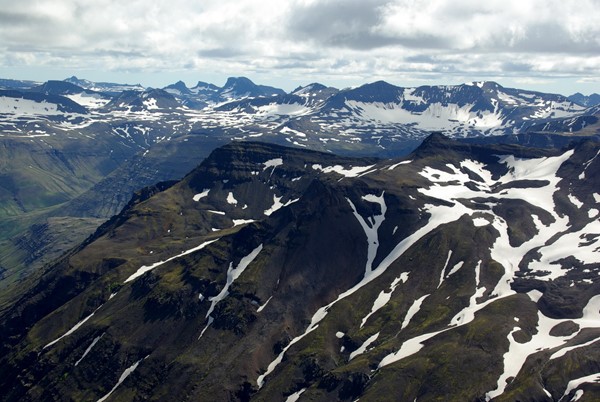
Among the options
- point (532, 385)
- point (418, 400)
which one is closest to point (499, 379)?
point (532, 385)

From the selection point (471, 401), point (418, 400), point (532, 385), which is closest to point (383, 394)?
point (418, 400)

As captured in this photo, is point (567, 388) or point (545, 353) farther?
point (545, 353)

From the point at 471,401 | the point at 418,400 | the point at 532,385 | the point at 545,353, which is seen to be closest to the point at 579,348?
the point at 545,353

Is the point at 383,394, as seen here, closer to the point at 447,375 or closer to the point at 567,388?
the point at 447,375

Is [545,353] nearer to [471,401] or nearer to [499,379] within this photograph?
[499,379]

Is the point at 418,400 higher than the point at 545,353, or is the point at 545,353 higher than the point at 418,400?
the point at 545,353

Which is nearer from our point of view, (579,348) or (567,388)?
(567,388)

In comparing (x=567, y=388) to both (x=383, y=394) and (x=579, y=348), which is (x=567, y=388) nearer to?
(x=579, y=348)
